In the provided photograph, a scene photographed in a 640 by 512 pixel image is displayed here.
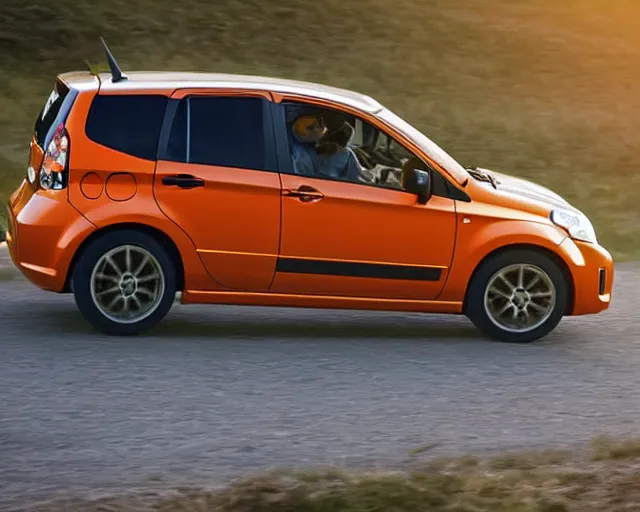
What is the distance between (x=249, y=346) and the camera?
9.19m

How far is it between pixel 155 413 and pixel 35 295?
12.6 feet

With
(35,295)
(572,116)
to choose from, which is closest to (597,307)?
(35,295)

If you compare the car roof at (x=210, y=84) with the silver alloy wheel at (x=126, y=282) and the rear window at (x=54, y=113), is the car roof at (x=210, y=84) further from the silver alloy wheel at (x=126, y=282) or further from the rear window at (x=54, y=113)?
the silver alloy wheel at (x=126, y=282)

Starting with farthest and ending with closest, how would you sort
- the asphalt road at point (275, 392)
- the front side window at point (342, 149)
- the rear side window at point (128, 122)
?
the front side window at point (342, 149)
the rear side window at point (128, 122)
the asphalt road at point (275, 392)

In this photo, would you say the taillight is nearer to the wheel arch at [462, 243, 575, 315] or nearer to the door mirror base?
the door mirror base

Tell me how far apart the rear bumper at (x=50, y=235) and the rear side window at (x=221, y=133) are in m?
0.75

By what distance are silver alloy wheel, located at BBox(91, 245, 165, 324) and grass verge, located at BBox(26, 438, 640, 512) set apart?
11.1 feet

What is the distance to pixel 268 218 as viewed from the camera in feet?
30.3

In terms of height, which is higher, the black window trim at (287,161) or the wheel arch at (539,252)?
the black window trim at (287,161)

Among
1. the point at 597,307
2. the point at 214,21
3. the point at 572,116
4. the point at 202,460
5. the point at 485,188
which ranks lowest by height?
the point at 202,460

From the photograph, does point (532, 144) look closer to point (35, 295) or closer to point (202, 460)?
point (35, 295)

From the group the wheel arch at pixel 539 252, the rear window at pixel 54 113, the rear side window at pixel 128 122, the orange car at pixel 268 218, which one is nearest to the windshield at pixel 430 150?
Answer: the orange car at pixel 268 218

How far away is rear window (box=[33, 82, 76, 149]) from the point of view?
368 inches

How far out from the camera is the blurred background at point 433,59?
18.7m
